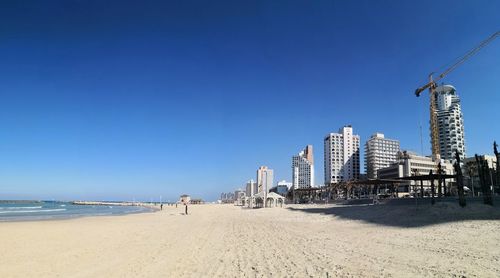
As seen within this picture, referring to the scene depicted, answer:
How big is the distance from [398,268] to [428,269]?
643 mm

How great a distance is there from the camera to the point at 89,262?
10289mm

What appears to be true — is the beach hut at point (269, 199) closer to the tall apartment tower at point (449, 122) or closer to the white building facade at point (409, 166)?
the white building facade at point (409, 166)

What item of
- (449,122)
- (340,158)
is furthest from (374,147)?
Result: (449,122)

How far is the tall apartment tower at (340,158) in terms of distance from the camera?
467ft

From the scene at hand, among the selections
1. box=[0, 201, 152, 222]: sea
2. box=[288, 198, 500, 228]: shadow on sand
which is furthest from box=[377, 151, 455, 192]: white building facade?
box=[288, 198, 500, 228]: shadow on sand

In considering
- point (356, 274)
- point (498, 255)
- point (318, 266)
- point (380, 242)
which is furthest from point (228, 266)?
point (498, 255)

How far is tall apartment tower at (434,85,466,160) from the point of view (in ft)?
448

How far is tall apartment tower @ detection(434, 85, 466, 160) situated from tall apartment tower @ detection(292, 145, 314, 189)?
186ft

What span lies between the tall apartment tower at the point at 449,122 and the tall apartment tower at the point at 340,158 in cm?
3462

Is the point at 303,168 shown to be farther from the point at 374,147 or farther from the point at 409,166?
the point at 409,166

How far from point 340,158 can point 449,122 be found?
4627 centimetres

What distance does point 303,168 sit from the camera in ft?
553

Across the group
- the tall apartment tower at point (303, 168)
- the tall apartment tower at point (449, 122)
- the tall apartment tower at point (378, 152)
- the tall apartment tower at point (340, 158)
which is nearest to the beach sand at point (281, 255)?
the tall apartment tower at point (340, 158)

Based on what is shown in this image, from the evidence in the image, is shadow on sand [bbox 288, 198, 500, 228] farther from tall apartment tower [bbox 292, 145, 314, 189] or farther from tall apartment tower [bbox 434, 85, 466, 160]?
tall apartment tower [bbox 292, 145, 314, 189]
